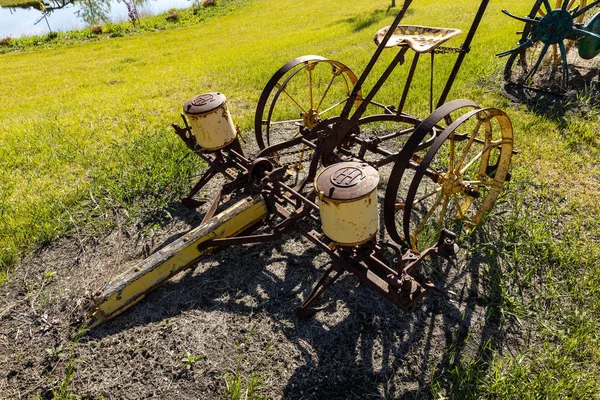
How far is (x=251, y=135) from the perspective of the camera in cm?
485

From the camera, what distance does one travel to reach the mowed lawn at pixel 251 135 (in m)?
2.26

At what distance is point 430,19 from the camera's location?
382 inches

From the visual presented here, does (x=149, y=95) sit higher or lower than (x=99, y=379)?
higher

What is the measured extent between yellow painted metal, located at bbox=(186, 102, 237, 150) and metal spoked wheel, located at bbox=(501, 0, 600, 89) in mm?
3232

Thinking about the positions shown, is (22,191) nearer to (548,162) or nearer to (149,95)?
(149,95)

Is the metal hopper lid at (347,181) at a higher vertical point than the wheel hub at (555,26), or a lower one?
lower

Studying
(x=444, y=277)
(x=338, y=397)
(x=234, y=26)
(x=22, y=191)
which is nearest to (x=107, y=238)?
(x=22, y=191)

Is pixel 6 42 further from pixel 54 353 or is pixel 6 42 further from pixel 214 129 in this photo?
pixel 54 353

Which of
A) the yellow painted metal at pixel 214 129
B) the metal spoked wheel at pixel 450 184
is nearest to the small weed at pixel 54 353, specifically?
the yellow painted metal at pixel 214 129

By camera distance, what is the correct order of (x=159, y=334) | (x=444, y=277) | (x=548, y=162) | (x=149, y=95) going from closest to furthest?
(x=159, y=334), (x=444, y=277), (x=548, y=162), (x=149, y=95)

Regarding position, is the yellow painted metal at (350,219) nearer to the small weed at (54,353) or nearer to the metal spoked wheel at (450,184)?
the metal spoked wheel at (450,184)

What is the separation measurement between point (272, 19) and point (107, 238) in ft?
44.8

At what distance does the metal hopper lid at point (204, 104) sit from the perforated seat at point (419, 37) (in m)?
1.36

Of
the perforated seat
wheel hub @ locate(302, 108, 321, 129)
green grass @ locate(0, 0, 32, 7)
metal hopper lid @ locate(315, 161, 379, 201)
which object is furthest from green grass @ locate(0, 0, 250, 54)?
green grass @ locate(0, 0, 32, 7)
